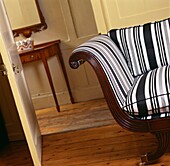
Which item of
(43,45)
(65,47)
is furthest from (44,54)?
(65,47)

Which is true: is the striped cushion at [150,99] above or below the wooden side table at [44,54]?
below

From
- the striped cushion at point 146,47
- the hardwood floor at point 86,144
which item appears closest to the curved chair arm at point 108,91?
the hardwood floor at point 86,144

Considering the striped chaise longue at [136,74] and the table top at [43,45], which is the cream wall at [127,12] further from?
the table top at [43,45]

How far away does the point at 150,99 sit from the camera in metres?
1.88

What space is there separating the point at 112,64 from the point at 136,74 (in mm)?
401

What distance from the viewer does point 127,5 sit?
307cm

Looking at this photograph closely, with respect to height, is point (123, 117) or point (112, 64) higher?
point (112, 64)

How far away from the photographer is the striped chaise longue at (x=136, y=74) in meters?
1.92

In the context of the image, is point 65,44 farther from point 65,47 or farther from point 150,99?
point 150,99

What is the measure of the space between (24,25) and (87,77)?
990 mm

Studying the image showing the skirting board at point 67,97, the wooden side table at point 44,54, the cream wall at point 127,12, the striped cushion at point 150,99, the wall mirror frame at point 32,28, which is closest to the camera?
the striped cushion at point 150,99

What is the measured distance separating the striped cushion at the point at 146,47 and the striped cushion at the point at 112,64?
13cm

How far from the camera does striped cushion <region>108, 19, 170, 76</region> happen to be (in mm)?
2393

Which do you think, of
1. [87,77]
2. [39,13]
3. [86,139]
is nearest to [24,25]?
[39,13]
